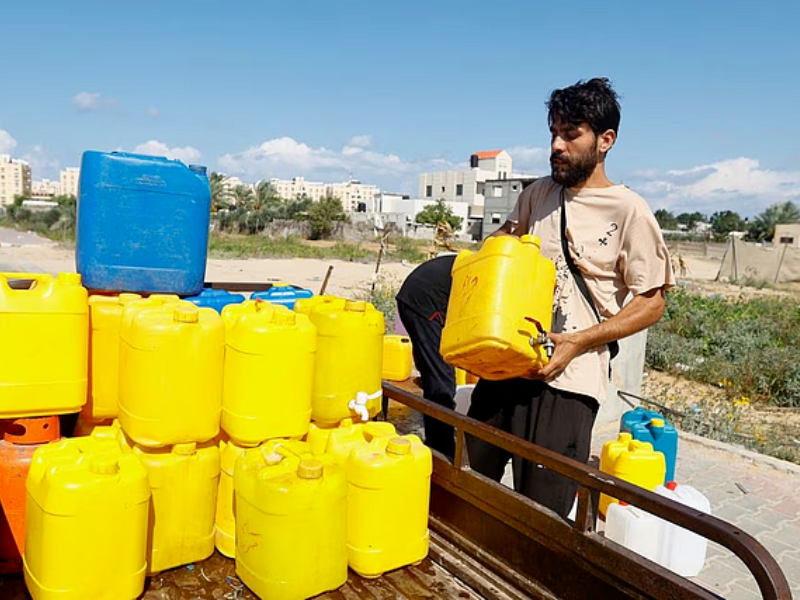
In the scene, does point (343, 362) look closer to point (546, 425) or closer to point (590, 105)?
point (546, 425)

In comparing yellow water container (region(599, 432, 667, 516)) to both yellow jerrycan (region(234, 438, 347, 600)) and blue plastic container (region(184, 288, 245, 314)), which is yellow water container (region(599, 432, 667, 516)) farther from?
blue plastic container (region(184, 288, 245, 314))

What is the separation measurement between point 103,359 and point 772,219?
64587 millimetres

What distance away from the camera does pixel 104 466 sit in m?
1.92

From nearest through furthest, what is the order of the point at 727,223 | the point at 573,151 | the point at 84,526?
the point at 84,526
the point at 573,151
the point at 727,223

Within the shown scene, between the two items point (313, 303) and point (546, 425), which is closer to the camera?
point (546, 425)

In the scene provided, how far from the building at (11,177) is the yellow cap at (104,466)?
131608 millimetres

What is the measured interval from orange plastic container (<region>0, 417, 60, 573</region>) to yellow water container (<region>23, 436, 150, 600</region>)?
212 millimetres

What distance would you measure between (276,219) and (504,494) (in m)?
48.1

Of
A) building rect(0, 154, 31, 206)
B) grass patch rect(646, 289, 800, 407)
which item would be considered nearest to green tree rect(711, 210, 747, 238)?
grass patch rect(646, 289, 800, 407)

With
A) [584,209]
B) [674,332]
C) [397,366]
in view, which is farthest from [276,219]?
[584,209]

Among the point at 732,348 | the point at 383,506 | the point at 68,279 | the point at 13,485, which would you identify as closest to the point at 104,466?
the point at 13,485

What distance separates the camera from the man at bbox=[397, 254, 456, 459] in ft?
13.7

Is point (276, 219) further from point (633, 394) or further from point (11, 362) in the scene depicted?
point (11, 362)

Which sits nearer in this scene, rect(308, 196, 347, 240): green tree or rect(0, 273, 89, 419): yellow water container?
rect(0, 273, 89, 419): yellow water container
